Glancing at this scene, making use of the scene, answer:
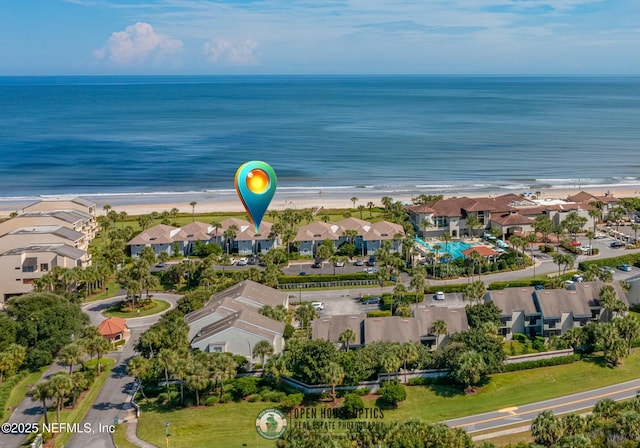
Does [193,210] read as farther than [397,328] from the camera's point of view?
Yes

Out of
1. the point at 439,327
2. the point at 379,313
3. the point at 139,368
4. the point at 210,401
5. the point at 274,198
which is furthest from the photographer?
the point at 274,198

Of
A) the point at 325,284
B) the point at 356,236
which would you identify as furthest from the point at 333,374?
the point at 356,236

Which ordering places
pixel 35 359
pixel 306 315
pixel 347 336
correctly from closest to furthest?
pixel 347 336
pixel 35 359
pixel 306 315

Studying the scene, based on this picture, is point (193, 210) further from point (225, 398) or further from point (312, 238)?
point (225, 398)

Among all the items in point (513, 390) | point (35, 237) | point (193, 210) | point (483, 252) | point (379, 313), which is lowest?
point (513, 390)

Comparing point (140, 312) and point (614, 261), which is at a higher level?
point (614, 261)

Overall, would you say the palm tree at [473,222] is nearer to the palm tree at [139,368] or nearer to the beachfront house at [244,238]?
the beachfront house at [244,238]
